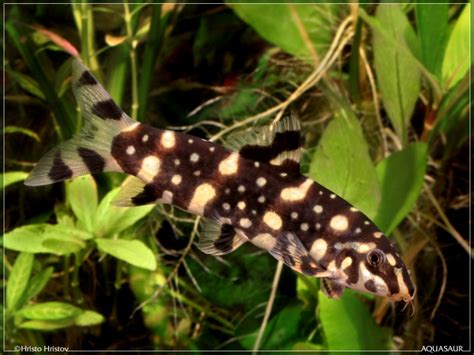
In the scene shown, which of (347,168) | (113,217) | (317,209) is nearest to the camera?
(317,209)

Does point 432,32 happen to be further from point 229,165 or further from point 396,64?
point 229,165

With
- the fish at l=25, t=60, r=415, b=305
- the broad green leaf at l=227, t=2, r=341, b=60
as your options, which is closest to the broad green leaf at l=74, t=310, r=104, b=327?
the fish at l=25, t=60, r=415, b=305

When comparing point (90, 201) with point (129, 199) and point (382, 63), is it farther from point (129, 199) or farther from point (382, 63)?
point (382, 63)

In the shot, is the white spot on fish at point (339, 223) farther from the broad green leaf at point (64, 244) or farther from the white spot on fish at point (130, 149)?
the broad green leaf at point (64, 244)

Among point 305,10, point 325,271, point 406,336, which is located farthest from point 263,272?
point 325,271

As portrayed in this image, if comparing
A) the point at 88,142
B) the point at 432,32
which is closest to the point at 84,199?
the point at 88,142

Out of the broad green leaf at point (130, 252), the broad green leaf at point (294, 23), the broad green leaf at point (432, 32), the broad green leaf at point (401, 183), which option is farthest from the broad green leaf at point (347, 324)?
→ the broad green leaf at point (294, 23)

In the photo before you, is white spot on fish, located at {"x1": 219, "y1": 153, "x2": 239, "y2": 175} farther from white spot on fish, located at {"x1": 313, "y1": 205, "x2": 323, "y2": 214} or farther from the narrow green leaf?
the narrow green leaf
